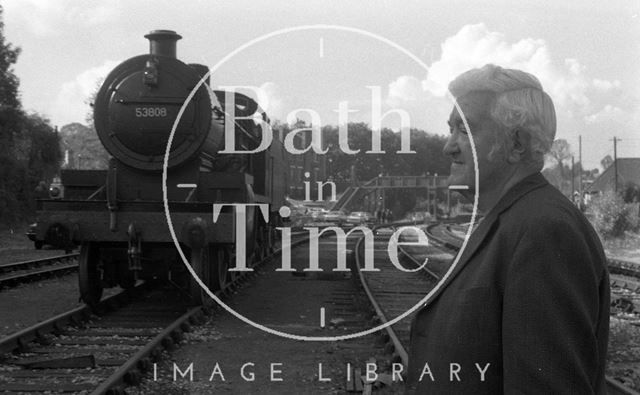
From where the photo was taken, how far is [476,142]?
2.17 metres

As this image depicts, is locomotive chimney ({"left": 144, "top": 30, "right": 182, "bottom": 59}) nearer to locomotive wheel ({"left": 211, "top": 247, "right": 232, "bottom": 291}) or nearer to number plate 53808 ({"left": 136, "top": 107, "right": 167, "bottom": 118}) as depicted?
number plate 53808 ({"left": 136, "top": 107, "right": 167, "bottom": 118})

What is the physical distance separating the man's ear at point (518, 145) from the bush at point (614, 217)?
30791 millimetres

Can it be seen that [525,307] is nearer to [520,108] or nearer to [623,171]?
[520,108]

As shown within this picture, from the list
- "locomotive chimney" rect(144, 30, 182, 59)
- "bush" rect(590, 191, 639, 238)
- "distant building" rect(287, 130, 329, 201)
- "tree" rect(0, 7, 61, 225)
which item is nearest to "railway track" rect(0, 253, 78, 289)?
"distant building" rect(287, 130, 329, 201)

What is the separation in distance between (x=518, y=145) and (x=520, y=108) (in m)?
0.10

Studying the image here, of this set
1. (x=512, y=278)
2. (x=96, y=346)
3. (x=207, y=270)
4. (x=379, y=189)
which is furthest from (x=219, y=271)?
(x=379, y=189)

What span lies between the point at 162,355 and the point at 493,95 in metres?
5.74

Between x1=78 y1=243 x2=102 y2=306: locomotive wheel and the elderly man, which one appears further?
x1=78 y1=243 x2=102 y2=306: locomotive wheel

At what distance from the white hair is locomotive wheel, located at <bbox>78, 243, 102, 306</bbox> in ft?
27.1

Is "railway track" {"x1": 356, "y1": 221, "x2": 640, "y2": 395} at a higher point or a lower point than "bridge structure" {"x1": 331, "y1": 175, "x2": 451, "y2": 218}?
lower

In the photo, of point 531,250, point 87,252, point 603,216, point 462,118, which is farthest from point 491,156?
point 603,216

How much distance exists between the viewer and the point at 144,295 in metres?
11.8

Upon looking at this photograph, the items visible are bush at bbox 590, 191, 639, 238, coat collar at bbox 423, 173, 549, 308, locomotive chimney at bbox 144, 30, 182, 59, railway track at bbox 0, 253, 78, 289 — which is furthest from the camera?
bush at bbox 590, 191, 639, 238

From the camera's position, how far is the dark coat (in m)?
1.82
